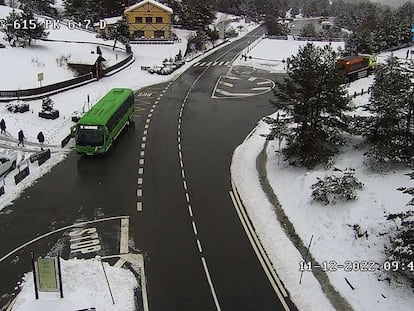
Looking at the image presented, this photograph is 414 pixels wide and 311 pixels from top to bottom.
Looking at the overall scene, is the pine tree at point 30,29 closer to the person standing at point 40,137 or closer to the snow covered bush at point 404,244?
the person standing at point 40,137

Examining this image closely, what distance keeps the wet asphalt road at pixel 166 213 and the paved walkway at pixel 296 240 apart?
212cm

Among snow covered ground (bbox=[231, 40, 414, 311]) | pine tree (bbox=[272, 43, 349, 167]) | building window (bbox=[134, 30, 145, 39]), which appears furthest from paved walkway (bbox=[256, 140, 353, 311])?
building window (bbox=[134, 30, 145, 39])

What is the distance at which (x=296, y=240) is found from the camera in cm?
Result: 2150

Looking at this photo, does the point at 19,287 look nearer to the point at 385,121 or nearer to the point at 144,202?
the point at 144,202

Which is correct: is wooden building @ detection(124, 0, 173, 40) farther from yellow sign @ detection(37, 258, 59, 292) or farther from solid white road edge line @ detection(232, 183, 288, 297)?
yellow sign @ detection(37, 258, 59, 292)

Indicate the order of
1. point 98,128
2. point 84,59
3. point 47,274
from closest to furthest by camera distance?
point 47,274 < point 98,128 < point 84,59

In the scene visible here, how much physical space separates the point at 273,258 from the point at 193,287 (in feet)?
13.5

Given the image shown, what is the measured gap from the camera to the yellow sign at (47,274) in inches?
655

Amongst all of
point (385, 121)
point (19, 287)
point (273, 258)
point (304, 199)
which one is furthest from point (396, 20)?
point (19, 287)

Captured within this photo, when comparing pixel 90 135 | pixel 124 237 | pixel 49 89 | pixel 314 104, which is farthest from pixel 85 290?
pixel 49 89

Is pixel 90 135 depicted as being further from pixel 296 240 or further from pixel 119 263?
pixel 296 240

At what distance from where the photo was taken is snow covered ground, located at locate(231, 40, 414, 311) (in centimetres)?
1770

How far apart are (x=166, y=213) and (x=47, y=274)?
8265 mm

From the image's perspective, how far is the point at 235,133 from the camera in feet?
121
